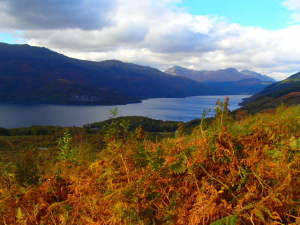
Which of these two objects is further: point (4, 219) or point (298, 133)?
point (298, 133)

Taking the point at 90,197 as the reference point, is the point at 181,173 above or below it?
above

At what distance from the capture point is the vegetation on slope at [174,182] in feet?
10.3

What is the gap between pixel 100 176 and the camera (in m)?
4.23

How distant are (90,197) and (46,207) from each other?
0.72m

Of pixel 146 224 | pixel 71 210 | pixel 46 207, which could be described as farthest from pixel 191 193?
pixel 46 207

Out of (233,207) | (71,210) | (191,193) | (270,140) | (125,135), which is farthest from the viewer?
(125,135)

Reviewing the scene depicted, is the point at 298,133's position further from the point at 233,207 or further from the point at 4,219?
the point at 4,219

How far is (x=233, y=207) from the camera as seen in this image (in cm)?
318

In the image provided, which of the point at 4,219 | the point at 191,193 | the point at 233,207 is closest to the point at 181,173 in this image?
the point at 191,193

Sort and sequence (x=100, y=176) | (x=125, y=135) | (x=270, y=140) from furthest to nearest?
(x=125, y=135) < (x=270, y=140) < (x=100, y=176)

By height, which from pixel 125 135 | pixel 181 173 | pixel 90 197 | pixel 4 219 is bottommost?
pixel 4 219

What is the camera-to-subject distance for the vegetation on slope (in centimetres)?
313

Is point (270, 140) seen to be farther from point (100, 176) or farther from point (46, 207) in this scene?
point (46, 207)

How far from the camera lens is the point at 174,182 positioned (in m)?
3.78
